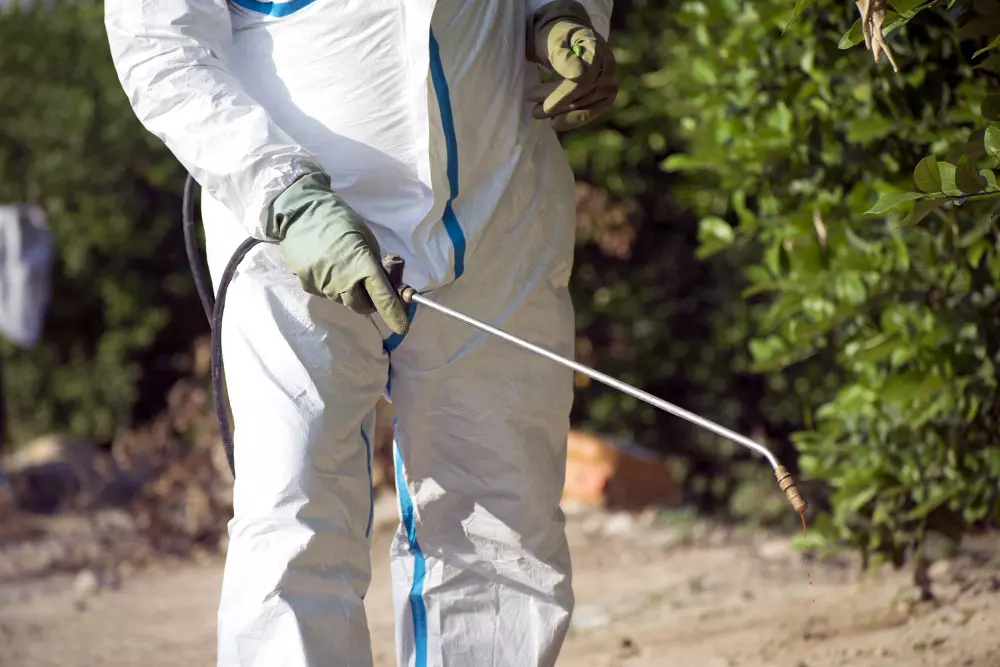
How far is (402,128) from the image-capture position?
213cm

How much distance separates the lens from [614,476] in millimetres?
5113

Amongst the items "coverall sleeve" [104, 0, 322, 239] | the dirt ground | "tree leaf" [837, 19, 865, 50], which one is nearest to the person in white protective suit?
"coverall sleeve" [104, 0, 322, 239]

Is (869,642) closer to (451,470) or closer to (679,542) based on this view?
(451,470)

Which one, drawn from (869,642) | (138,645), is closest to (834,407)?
(869,642)

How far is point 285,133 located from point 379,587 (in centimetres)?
266

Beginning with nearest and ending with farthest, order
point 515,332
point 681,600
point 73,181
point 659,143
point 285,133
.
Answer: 1. point 285,133
2. point 515,332
3. point 681,600
4. point 659,143
5. point 73,181

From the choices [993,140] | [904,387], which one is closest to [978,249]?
[904,387]

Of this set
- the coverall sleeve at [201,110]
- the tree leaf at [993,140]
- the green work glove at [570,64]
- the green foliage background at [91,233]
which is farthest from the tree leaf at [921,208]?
the green foliage background at [91,233]

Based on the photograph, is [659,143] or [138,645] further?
[659,143]

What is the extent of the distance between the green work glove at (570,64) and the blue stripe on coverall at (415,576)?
0.71 m

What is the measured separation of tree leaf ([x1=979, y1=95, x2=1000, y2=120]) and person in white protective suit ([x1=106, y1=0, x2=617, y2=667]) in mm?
699

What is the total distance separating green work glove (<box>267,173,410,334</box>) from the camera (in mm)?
1923

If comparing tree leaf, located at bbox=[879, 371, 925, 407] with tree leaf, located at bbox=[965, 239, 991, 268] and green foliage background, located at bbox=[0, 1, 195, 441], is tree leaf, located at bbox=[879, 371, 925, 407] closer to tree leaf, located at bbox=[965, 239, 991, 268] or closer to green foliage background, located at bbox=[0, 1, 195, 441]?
tree leaf, located at bbox=[965, 239, 991, 268]

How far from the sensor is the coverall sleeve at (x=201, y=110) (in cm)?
197
